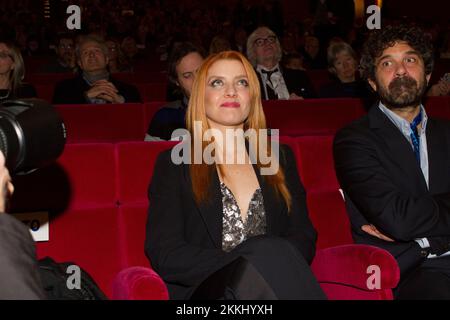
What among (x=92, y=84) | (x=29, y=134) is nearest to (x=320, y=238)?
(x=29, y=134)

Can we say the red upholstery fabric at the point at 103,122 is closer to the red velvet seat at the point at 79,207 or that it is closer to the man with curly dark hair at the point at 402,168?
the red velvet seat at the point at 79,207

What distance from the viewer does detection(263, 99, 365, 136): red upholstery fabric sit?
9.24ft

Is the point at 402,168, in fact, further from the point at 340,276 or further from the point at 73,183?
the point at 73,183

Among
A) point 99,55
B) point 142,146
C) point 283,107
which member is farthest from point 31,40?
point 142,146

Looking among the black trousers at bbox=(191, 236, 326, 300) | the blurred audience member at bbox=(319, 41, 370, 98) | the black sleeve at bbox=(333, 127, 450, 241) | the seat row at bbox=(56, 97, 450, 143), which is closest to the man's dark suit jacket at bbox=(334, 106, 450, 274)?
the black sleeve at bbox=(333, 127, 450, 241)

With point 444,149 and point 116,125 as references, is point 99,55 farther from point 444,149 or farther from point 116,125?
point 444,149

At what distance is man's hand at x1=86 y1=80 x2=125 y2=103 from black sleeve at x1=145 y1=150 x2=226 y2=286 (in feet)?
4.24

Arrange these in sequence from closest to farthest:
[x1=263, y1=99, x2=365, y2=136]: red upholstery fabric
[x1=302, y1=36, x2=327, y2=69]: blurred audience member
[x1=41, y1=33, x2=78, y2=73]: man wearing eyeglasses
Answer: [x1=263, y1=99, x2=365, y2=136]: red upholstery fabric → [x1=41, y1=33, x2=78, y2=73]: man wearing eyeglasses → [x1=302, y1=36, x2=327, y2=69]: blurred audience member

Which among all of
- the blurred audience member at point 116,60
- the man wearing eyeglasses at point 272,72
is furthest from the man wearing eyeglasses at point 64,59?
the man wearing eyeglasses at point 272,72

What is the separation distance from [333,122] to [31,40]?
5.76 meters

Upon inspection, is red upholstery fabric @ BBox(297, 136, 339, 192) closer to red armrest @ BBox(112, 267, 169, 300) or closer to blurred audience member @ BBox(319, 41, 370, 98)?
red armrest @ BBox(112, 267, 169, 300)

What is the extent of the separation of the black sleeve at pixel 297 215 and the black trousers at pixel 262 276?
0.90 feet

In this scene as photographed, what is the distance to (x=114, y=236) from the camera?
1.75m

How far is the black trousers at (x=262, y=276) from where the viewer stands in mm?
1225
